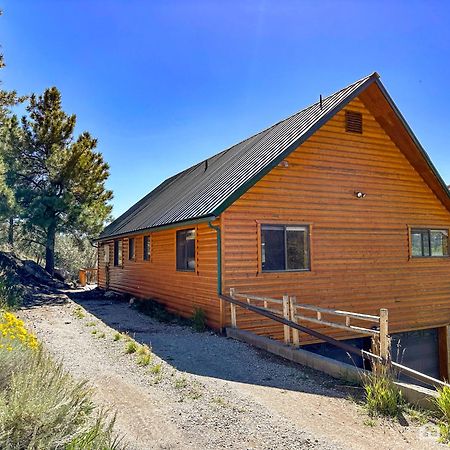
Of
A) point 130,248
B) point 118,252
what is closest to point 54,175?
point 118,252

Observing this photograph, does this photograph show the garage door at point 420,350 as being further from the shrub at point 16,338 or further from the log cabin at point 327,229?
the shrub at point 16,338

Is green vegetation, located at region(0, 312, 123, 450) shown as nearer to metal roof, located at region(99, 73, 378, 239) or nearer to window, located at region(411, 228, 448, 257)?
metal roof, located at region(99, 73, 378, 239)

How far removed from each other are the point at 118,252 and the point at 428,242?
12.9m

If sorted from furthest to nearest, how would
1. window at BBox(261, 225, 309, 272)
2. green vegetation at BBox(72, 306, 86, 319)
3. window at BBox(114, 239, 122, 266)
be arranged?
window at BBox(114, 239, 122, 266) < green vegetation at BBox(72, 306, 86, 319) < window at BBox(261, 225, 309, 272)

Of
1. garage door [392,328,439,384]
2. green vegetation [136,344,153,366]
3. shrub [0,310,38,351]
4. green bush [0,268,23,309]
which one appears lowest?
garage door [392,328,439,384]

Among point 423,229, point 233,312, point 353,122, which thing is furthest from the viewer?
point 423,229

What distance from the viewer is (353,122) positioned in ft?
36.8

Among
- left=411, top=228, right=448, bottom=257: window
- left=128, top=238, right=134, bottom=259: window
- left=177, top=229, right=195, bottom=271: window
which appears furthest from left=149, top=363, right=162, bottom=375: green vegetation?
left=128, top=238, right=134, bottom=259: window

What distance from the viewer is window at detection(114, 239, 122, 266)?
688 inches

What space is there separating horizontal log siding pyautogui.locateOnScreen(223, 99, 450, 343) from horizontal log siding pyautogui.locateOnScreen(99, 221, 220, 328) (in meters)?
0.61

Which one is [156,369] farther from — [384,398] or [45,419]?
[384,398]

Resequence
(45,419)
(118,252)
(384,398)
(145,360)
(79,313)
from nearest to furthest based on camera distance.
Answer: (45,419)
(384,398)
(145,360)
(79,313)
(118,252)

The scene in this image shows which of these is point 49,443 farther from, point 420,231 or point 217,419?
point 420,231

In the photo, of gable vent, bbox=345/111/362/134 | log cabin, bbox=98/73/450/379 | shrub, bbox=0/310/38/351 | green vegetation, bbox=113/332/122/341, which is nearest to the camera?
shrub, bbox=0/310/38/351
